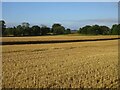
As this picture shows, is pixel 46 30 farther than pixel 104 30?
No

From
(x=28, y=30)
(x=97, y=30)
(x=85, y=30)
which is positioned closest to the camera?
(x=28, y=30)

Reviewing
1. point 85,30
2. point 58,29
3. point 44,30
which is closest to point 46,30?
point 44,30

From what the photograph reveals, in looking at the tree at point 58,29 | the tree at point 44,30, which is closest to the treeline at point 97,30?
the tree at point 58,29

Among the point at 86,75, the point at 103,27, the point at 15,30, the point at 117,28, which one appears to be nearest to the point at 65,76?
the point at 86,75

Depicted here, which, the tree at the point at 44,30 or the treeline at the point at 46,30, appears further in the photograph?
the tree at the point at 44,30

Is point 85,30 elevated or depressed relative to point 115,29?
depressed

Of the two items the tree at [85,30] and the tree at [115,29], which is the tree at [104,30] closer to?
the tree at [115,29]

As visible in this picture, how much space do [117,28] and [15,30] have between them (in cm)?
3923

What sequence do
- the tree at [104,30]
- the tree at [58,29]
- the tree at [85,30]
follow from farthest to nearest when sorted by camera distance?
the tree at [104,30] < the tree at [85,30] < the tree at [58,29]

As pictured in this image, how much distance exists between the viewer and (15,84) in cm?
1054

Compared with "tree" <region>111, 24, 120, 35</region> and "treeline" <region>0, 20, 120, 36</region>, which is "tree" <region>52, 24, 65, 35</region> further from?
"tree" <region>111, 24, 120, 35</region>

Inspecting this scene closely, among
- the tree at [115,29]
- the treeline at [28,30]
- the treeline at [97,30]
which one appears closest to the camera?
the treeline at [28,30]

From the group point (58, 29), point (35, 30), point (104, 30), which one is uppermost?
point (58, 29)

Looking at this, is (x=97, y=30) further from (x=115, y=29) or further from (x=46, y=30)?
(x=46, y=30)
